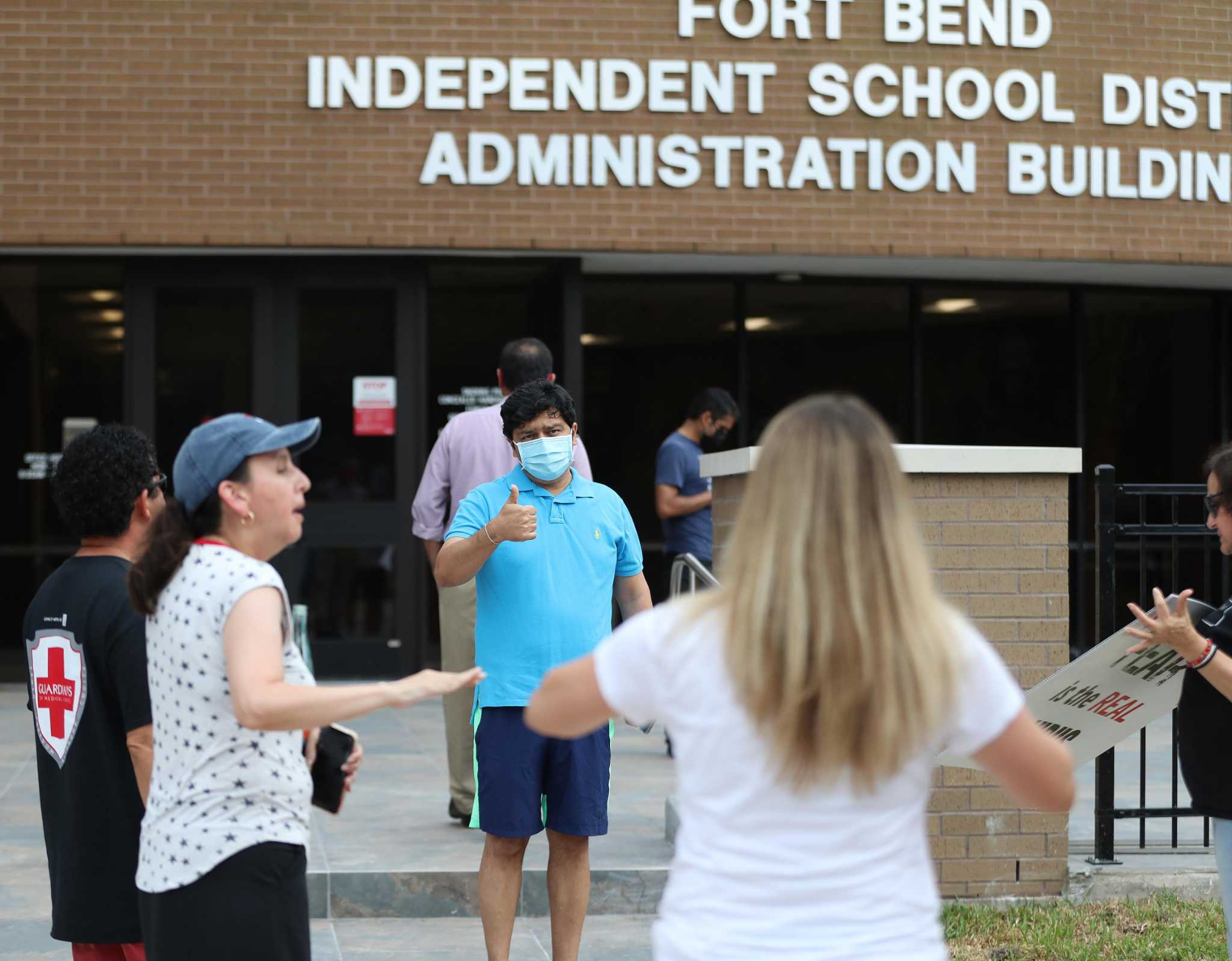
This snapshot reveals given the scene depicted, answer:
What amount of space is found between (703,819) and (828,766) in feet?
0.75

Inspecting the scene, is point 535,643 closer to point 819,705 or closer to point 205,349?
point 819,705

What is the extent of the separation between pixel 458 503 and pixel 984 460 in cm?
211

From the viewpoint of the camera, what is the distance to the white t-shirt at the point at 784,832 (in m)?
2.11

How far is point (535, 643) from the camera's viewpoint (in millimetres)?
4555

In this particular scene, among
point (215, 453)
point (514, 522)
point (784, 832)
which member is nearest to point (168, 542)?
point (215, 453)

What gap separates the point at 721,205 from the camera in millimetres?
10773

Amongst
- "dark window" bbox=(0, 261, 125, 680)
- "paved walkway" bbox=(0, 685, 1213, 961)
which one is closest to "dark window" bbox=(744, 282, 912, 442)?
"dark window" bbox=(0, 261, 125, 680)

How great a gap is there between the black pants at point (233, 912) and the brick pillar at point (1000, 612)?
12.1 feet

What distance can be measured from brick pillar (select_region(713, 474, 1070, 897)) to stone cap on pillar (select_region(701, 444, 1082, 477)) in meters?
0.05

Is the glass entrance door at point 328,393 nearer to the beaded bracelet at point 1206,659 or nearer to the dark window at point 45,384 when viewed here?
the dark window at point 45,384

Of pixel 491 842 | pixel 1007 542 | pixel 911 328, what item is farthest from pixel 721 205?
pixel 491 842

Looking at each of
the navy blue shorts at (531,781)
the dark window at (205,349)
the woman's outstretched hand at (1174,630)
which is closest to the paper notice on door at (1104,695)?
the woman's outstretched hand at (1174,630)

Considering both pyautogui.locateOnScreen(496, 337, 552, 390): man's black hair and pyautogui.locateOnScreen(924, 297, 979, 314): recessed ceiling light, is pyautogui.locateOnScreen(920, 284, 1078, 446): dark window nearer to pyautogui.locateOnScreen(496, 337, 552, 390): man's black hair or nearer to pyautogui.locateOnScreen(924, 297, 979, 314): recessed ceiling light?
pyautogui.locateOnScreen(924, 297, 979, 314): recessed ceiling light

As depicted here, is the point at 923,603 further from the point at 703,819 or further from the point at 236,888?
the point at 236,888
